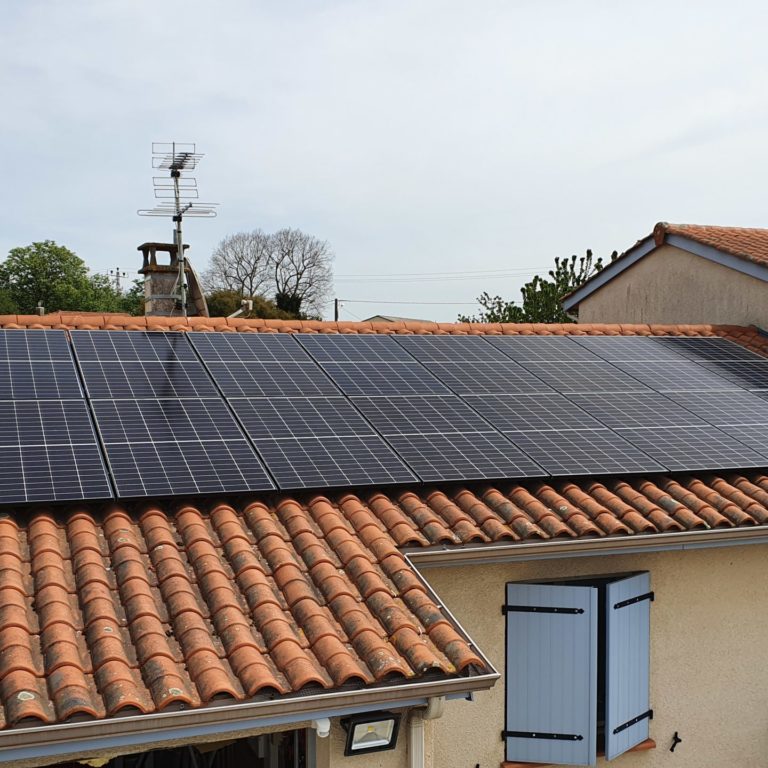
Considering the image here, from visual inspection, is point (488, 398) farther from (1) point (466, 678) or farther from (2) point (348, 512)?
(1) point (466, 678)

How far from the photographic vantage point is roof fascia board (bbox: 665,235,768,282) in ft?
47.0

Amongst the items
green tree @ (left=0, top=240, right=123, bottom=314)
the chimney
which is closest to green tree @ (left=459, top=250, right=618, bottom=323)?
the chimney

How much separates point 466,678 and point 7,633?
2.88 meters

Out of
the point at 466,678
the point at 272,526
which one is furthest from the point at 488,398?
the point at 466,678

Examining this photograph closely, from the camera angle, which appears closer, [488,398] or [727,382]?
[488,398]

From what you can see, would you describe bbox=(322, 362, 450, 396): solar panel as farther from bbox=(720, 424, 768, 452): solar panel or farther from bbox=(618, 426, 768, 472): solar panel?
bbox=(720, 424, 768, 452): solar panel

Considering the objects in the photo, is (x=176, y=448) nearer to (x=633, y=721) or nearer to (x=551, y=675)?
(x=551, y=675)

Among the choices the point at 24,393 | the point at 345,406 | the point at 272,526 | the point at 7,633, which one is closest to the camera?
the point at 7,633

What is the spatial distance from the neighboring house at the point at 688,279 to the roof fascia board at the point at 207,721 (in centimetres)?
1069

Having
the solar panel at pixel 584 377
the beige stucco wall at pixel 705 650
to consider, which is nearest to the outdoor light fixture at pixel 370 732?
the beige stucco wall at pixel 705 650

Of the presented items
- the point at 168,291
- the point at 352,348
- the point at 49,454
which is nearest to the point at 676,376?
the point at 352,348

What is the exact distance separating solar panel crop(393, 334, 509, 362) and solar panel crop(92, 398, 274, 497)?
328 centimetres

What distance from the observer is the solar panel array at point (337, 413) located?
25.4ft

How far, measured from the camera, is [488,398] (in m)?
10.1
